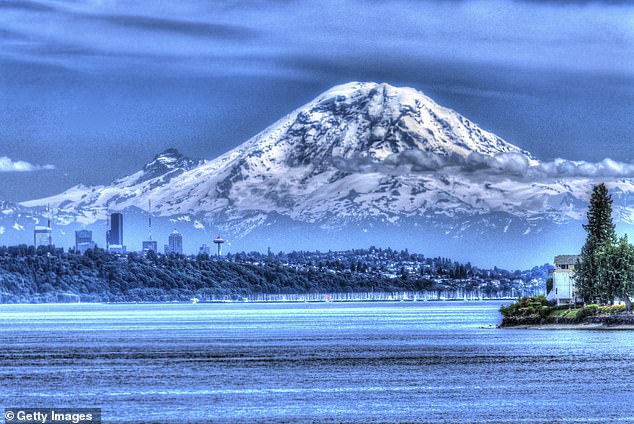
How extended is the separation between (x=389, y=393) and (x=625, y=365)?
3383cm

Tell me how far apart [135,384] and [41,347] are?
7110 centimetres

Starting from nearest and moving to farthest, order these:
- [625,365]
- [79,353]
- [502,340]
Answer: [625,365] → [79,353] → [502,340]

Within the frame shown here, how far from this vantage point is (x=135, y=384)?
12131 cm

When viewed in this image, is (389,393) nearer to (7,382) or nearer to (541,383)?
(541,383)

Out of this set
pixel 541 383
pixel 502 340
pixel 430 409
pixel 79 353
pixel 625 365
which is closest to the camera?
pixel 430 409

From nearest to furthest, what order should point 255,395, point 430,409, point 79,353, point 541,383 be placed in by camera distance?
point 430,409, point 255,395, point 541,383, point 79,353

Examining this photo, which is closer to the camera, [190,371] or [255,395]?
[255,395]

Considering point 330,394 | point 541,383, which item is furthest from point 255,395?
point 541,383

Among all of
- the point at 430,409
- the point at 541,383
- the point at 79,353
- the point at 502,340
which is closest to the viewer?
the point at 430,409

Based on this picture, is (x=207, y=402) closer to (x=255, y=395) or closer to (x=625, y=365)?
(x=255, y=395)

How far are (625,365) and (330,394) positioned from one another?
3809 cm

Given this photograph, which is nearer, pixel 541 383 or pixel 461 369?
pixel 541 383

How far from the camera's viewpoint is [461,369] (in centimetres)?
13700

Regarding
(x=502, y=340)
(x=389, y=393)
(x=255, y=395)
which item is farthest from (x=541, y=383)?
(x=502, y=340)
